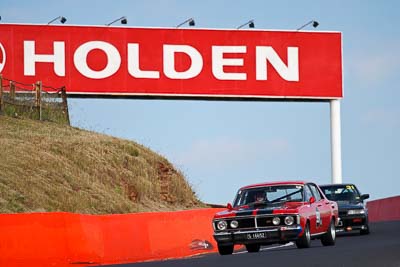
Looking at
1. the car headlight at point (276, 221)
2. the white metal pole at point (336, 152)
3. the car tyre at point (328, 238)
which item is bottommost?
the car tyre at point (328, 238)

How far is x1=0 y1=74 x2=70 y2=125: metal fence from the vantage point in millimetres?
44812

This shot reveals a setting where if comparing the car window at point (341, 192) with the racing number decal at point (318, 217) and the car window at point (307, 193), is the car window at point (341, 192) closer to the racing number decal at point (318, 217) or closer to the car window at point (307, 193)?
the car window at point (307, 193)

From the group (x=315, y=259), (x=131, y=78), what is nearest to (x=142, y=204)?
(x=131, y=78)

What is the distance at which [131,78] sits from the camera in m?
48.2

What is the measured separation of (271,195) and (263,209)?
0.86 metres

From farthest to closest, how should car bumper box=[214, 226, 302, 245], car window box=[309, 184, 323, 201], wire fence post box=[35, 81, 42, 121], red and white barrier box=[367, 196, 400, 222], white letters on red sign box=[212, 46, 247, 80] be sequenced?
white letters on red sign box=[212, 46, 247, 80], red and white barrier box=[367, 196, 400, 222], wire fence post box=[35, 81, 42, 121], car window box=[309, 184, 323, 201], car bumper box=[214, 226, 302, 245]

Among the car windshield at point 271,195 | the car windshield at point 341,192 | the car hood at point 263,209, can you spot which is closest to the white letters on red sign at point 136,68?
the car windshield at point 341,192

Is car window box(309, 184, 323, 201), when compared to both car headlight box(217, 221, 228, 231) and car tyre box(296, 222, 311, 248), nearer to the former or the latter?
car tyre box(296, 222, 311, 248)

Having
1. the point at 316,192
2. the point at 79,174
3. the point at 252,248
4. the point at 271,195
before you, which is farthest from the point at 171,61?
the point at 271,195

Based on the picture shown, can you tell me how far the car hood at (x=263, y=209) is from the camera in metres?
22.5

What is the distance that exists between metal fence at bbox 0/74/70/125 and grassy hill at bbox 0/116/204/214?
0.65 metres

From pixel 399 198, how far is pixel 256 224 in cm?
2253

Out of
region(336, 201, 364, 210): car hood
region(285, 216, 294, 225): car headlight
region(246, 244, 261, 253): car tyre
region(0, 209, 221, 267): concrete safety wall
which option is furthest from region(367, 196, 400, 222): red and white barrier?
region(285, 216, 294, 225): car headlight

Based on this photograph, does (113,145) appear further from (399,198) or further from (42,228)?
(42,228)
